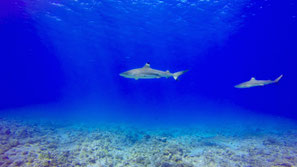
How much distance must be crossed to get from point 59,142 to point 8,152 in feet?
9.52

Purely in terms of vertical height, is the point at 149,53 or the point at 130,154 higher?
the point at 149,53

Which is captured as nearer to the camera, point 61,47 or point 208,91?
point 61,47

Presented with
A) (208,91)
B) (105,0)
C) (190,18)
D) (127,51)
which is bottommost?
(105,0)

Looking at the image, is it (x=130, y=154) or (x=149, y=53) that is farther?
(x=149, y=53)

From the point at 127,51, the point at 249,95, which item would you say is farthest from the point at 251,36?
the point at 249,95

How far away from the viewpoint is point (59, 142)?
36.1 ft

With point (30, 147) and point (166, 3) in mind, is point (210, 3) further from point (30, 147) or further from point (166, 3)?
point (30, 147)

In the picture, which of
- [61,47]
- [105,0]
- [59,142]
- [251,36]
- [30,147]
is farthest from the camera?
[61,47]

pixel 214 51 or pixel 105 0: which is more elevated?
pixel 214 51

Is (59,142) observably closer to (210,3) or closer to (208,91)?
(210,3)

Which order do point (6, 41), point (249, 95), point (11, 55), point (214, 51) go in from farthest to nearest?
point (249, 95), point (11, 55), point (214, 51), point (6, 41)

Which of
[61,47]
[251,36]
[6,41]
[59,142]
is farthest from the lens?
[61,47]

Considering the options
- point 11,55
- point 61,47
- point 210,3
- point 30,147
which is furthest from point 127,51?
point 11,55

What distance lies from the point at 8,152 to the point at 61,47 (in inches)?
1564
